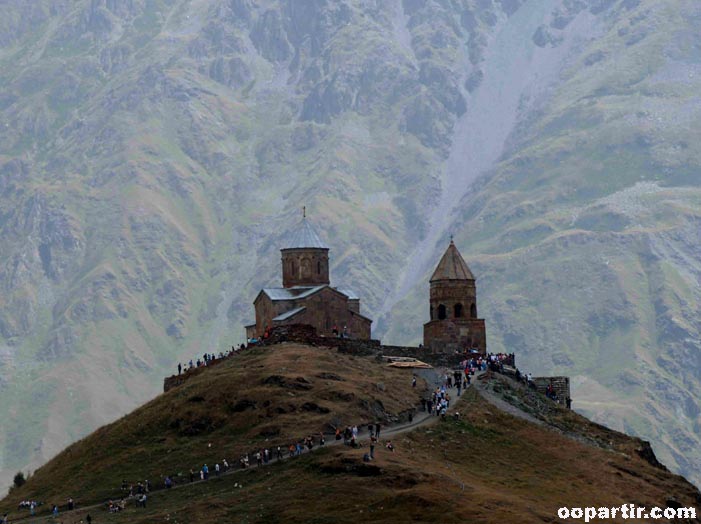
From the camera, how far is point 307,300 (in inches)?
5374

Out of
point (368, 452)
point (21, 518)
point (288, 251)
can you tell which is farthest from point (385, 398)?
point (288, 251)

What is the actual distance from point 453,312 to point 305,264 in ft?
50.3

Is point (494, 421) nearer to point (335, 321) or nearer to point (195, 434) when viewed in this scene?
point (195, 434)

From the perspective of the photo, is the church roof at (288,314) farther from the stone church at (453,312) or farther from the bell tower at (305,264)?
the stone church at (453,312)

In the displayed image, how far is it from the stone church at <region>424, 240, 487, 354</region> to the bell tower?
456 inches

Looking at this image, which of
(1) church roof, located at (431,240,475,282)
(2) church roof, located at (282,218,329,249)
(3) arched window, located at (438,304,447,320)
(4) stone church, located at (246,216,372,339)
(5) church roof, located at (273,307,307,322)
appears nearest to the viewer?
(1) church roof, located at (431,240,475,282)

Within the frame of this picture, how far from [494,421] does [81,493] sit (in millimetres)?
25701

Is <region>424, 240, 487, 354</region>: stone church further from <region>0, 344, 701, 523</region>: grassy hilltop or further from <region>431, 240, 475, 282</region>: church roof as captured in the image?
<region>0, 344, 701, 523</region>: grassy hilltop

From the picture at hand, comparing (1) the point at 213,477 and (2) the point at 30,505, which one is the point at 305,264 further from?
(1) the point at 213,477

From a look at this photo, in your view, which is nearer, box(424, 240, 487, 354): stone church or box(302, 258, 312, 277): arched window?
box(424, 240, 487, 354): stone church

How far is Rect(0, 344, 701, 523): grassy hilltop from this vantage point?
88.2 m

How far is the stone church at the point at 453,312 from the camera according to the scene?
431ft

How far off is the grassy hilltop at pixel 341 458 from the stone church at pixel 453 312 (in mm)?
10867

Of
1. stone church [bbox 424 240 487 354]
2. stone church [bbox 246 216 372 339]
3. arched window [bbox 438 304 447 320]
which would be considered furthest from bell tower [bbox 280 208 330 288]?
arched window [bbox 438 304 447 320]
